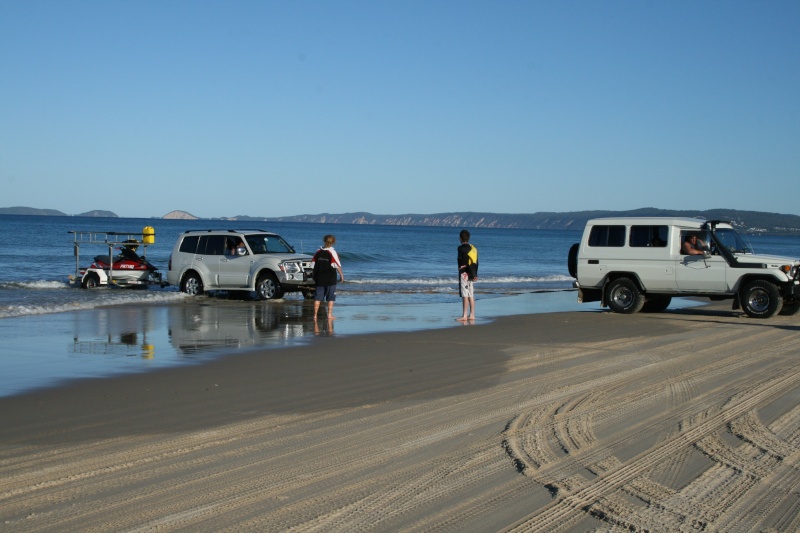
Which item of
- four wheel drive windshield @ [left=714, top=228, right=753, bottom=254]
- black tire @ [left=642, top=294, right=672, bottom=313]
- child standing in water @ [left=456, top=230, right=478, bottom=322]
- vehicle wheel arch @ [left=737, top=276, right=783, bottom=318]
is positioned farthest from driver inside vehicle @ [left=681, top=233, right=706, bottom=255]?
child standing in water @ [left=456, top=230, right=478, bottom=322]

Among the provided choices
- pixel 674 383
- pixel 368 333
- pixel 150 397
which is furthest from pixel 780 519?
pixel 368 333

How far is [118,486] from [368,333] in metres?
9.02

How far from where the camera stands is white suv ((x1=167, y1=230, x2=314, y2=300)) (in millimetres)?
21453

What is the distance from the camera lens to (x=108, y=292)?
23.7 m

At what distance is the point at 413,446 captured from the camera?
6.64 m

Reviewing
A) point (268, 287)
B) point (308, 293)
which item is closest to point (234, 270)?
point (268, 287)

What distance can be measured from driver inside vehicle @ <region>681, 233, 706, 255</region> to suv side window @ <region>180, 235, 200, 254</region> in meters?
12.4

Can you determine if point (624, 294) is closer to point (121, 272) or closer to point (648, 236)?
point (648, 236)

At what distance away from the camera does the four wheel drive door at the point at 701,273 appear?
693 inches

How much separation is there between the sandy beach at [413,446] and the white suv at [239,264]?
32.4 feet

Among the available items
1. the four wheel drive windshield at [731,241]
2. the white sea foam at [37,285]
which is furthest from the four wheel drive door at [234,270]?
the four wheel drive windshield at [731,241]

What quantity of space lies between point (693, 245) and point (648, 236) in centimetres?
93

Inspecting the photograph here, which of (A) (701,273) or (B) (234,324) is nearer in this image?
(B) (234,324)

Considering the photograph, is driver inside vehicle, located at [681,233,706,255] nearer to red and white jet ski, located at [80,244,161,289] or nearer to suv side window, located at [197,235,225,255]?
suv side window, located at [197,235,225,255]
